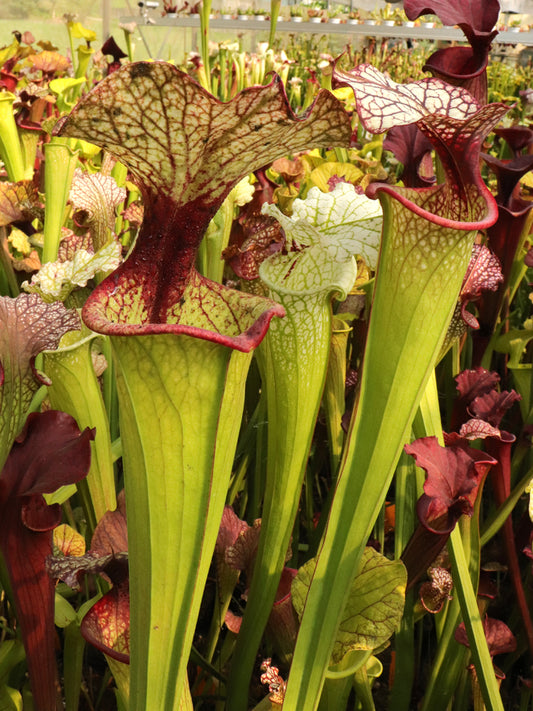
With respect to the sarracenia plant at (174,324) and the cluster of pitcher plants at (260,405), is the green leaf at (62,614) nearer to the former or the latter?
the cluster of pitcher plants at (260,405)

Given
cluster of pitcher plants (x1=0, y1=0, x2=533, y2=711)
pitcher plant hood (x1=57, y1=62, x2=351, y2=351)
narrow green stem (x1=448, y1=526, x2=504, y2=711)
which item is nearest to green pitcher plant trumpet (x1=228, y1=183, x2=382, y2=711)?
cluster of pitcher plants (x1=0, y1=0, x2=533, y2=711)

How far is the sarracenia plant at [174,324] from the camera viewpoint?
453 millimetres

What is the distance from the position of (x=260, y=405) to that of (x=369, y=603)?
0.48 meters

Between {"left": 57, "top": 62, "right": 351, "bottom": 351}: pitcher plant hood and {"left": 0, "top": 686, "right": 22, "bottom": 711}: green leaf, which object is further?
{"left": 0, "top": 686, "right": 22, "bottom": 711}: green leaf

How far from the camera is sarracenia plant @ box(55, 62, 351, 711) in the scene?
0.45 metres

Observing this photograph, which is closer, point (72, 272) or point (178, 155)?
point (178, 155)

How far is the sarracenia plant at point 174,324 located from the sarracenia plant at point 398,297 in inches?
2.8

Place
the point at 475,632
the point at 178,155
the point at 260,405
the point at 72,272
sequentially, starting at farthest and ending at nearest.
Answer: the point at 260,405
the point at 72,272
the point at 475,632
the point at 178,155

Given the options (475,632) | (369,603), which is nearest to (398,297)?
(369,603)

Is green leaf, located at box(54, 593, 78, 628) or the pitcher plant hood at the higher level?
the pitcher plant hood

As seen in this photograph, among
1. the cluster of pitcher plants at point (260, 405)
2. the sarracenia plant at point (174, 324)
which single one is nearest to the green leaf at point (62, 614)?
the cluster of pitcher plants at point (260, 405)

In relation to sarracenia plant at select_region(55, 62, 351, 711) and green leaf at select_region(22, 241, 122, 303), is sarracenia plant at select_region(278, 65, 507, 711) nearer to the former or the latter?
sarracenia plant at select_region(55, 62, 351, 711)

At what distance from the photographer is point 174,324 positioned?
0.48 metres

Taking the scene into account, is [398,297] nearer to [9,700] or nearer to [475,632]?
[475,632]
